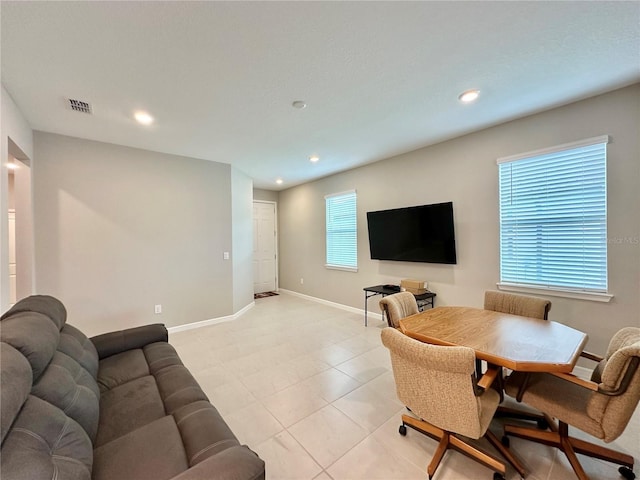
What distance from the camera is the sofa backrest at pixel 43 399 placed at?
84 centimetres

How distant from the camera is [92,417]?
130 cm

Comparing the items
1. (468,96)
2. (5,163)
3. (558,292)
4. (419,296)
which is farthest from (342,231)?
(5,163)

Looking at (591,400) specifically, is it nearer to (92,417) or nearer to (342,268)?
(92,417)

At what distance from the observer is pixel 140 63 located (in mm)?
1926

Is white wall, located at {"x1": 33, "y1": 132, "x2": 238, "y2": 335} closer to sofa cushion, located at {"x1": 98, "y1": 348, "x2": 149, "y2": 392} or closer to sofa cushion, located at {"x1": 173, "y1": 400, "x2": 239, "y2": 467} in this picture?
sofa cushion, located at {"x1": 98, "y1": 348, "x2": 149, "y2": 392}

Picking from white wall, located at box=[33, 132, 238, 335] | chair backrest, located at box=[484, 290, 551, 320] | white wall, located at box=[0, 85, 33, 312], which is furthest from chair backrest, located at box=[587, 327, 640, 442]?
white wall, located at box=[33, 132, 238, 335]

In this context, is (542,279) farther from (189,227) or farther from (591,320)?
(189,227)

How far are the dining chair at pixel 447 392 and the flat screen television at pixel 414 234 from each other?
7.18ft

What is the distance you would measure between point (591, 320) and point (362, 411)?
2.41m

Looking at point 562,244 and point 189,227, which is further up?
point 189,227

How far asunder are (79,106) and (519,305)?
4.59m

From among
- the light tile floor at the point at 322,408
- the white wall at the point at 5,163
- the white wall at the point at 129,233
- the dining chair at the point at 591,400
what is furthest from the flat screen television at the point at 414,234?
the white wall at the point at 5,163

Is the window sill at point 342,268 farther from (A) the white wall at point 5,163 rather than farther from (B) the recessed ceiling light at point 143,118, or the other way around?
(A) the white wall at point 5,163

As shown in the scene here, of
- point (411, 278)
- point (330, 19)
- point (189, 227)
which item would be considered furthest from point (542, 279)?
point (189, 227)
